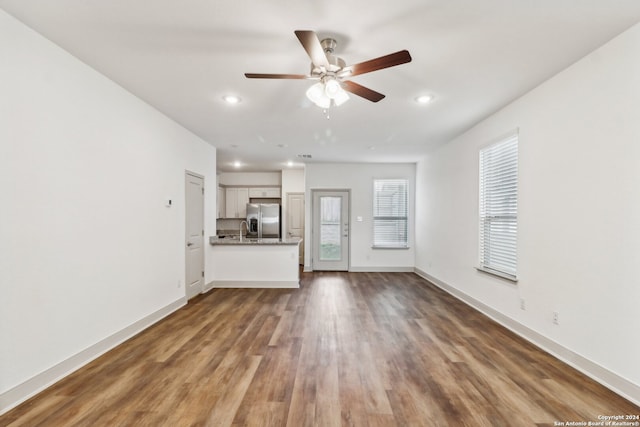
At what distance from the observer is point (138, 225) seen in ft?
10.7

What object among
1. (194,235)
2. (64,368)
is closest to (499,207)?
(194,235)

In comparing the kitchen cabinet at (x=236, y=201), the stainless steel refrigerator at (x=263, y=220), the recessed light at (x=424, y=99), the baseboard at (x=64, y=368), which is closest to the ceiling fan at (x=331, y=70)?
the recessed light at (x=424, y=99)

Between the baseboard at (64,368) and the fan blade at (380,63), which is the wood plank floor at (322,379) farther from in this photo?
the fan blade at (380,63)

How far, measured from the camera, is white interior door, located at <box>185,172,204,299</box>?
4430mm

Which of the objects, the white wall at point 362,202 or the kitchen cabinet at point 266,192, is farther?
the kitchen cabinet at point 266,192

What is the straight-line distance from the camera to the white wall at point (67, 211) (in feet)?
6.41

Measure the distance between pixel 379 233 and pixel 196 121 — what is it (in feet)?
15.7

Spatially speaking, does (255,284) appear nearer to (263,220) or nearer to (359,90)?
(263,220)

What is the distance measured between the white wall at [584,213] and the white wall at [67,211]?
431cm

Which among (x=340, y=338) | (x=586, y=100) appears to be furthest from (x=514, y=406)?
(x=586, y=100)

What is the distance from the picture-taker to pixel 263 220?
25.0 feet

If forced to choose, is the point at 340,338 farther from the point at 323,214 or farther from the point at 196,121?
the point at 323,214

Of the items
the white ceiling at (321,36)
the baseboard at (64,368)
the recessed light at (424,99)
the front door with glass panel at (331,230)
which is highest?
the white ceiling at (321,36)

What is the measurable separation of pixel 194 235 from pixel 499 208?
14.7ft
